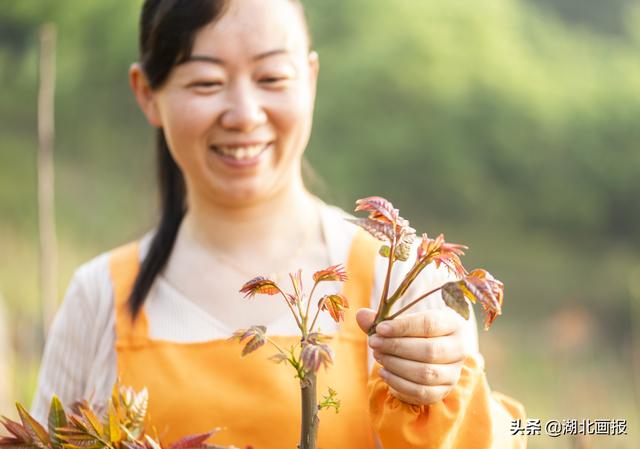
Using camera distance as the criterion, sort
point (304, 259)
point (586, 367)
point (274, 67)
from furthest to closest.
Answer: point (586, 367) < point (304, 259) < point (274, 67)

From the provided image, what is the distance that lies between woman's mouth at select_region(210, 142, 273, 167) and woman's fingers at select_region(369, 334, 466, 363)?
1.42ft

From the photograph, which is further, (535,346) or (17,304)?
(535,346)

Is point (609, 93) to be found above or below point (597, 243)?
above

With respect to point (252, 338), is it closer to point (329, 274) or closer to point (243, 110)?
point (329, 274)

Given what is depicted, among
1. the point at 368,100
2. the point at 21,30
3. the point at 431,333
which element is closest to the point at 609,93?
the point at 368,100

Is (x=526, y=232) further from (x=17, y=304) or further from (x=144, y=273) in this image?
(x=144, y=273)

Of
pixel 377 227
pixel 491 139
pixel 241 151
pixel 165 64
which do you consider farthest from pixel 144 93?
pixel 491 139

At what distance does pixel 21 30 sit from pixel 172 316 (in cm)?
244

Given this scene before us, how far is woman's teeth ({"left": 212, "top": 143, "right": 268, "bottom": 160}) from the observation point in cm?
121

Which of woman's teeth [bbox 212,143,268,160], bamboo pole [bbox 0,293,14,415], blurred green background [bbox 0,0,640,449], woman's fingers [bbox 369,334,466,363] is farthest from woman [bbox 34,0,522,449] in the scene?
blurred green background [bbox 0,0,640,449]

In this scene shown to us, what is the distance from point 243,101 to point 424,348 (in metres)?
0.47

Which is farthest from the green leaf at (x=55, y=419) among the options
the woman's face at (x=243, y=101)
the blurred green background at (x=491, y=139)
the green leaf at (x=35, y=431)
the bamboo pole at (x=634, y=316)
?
the blurred green background at (x=491, y=139)

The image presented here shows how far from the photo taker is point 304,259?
128 cm

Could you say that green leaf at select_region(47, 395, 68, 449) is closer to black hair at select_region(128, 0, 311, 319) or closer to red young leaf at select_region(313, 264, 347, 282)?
red young leaf at select_region(313, 264, 347, 282)
